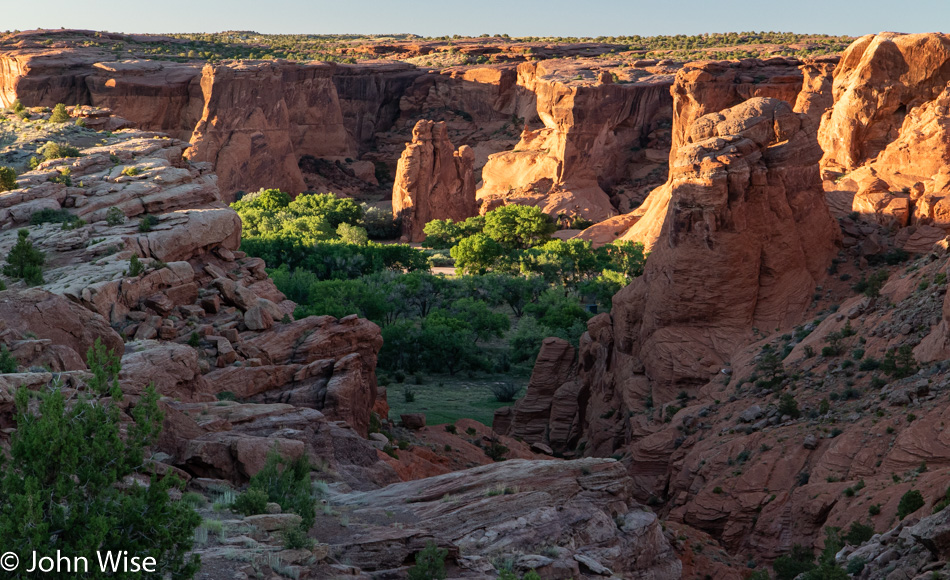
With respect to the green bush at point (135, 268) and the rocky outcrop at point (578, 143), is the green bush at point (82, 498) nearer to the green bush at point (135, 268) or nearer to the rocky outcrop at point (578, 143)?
the green bush at point (135, 268)

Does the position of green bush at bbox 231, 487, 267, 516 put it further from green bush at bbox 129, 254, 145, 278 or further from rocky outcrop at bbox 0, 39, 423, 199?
rocky outcrop at bbox 0, 39, 423, 199

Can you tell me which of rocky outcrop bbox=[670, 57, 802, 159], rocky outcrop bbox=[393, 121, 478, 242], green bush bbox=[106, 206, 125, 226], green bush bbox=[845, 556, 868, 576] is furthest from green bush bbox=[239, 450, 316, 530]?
rocky outcrop bbox=[393, 121, 478, 242]

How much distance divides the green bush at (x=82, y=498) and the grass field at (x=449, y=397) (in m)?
25.6

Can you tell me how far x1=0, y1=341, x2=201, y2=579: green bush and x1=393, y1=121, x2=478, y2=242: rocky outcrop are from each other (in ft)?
240

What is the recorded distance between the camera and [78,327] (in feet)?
66.8

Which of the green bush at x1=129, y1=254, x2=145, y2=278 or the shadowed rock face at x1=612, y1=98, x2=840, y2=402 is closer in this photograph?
the green bush at x1=129, y1=254, x2=145, y2=278

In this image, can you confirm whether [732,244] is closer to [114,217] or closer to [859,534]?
[859,534]

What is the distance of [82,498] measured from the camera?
34.5 ft

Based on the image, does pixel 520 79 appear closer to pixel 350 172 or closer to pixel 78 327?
pixel 350 172

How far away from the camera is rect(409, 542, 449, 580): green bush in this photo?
13125 mm

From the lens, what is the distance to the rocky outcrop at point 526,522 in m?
14.2

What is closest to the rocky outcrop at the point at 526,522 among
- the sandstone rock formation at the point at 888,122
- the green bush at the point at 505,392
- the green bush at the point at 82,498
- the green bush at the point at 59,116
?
the green bush at the point at 82,498

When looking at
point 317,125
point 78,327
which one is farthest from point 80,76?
point 78,327

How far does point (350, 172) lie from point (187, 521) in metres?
98.8
